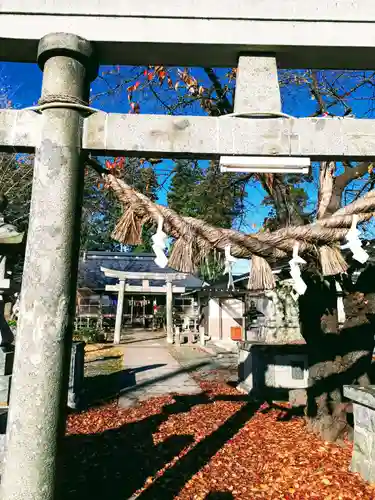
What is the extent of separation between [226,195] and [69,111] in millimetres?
6810

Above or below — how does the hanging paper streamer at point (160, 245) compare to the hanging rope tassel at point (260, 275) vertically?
above

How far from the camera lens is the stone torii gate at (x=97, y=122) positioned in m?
2.11

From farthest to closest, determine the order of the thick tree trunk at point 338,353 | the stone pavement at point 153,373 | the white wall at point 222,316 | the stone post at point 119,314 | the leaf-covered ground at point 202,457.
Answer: the white wall at point 222,316, the stone post at point 119,314, the stone pavement at point 153,373, the thick tree trunk at point 338,353, the leaf-covered ground at point 202,457

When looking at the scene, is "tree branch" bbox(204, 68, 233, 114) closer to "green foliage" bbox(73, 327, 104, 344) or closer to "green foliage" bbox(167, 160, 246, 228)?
"green foliage" bbox(167, 160, 246, 228)

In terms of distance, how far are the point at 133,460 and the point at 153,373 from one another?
6202 mm

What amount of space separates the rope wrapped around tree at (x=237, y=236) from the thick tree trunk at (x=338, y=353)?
274 centimetres

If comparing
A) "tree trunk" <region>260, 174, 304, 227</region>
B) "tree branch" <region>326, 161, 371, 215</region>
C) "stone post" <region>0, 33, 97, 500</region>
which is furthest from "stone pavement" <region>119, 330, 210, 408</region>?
"stone post" <region>0, 33, 97, 500</region>

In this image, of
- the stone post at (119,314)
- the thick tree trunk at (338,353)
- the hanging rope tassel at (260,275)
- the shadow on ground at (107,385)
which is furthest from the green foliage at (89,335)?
the hanging rope tassel at (260,275)

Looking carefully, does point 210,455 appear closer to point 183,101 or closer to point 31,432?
point 31,432

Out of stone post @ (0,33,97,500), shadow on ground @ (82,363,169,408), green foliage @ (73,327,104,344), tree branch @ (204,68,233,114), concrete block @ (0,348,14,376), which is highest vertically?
tree branch @ (204,68,233,114)

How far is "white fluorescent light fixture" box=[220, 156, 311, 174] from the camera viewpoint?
7.74 feet

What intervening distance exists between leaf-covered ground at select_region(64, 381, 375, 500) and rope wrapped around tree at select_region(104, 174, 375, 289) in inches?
105

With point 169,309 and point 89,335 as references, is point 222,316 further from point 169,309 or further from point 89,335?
point 89,335

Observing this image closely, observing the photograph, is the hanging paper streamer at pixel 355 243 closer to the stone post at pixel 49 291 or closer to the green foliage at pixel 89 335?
the stone post at pixel 49 291
